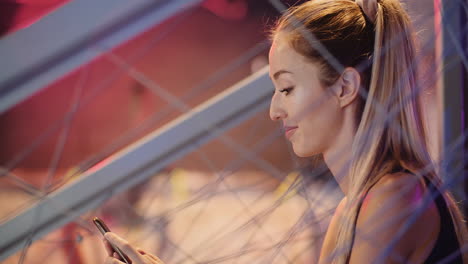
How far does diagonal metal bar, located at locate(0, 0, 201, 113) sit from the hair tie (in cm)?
25

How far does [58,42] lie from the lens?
37 cm

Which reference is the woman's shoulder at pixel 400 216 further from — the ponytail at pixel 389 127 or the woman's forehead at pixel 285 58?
the woman's forehead at pixel 285 58

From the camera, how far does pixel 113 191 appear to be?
0.66m

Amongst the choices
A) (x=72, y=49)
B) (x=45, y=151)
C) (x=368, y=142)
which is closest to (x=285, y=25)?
(x=368, y=142)

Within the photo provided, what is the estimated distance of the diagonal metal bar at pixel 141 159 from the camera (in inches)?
23.4

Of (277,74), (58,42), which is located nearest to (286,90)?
(277,74)

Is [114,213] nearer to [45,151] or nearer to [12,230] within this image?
[45,151]

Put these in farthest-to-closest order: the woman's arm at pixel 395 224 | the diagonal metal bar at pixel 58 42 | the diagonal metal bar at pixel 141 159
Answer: the diagonal metal bar at pixel 141 159, the woman's arm at pixel 395 224, the diagonal metal bar at pixel 58 42

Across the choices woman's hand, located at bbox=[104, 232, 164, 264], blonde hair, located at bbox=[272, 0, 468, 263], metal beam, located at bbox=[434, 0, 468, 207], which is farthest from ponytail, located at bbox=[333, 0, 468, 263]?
metal beam, located at bbox=[434, 0, 468, 207]

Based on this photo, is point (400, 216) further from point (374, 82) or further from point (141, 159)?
point (141, 159)

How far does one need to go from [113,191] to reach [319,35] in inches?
11.8

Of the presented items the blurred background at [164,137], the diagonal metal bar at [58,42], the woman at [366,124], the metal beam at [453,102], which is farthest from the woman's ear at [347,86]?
the metal beam at [453,102]

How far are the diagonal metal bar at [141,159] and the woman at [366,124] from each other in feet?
0.46

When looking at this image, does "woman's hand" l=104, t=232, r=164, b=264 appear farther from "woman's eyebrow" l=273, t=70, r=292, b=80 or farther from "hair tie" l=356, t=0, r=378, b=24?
"hair tie" l=356, t=0, r=378, b=24
